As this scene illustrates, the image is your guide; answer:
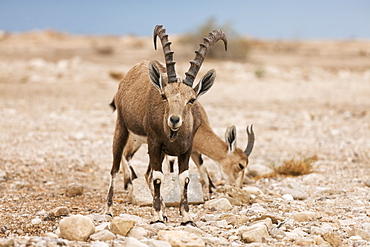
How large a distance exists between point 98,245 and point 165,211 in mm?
1984

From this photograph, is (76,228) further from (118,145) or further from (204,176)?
(204,176)

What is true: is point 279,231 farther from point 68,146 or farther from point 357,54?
point 357,54

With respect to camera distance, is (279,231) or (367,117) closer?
(279,231)

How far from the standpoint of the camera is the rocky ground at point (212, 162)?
5.89 m

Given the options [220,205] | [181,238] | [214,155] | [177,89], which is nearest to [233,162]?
[214,155]

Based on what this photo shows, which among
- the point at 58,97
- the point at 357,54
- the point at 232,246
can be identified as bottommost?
the point at 232,246

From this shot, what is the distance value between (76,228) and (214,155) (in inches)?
174

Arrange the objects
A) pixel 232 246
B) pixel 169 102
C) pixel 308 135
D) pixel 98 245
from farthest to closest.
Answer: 1. pixel 308 135
2. pixel 169 102
3. pixel 232 246
4. pixel 98 245

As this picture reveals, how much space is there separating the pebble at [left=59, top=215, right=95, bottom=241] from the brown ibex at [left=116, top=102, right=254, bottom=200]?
3503mm

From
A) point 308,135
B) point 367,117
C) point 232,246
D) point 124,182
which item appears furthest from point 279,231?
point 367,117

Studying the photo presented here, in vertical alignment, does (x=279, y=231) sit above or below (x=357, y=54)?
below

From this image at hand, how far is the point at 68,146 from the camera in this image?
11820 mm

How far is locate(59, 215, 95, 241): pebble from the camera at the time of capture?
5496 mm

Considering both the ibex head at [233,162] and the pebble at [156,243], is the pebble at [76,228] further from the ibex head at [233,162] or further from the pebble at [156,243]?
the ibex head at [233,162]
